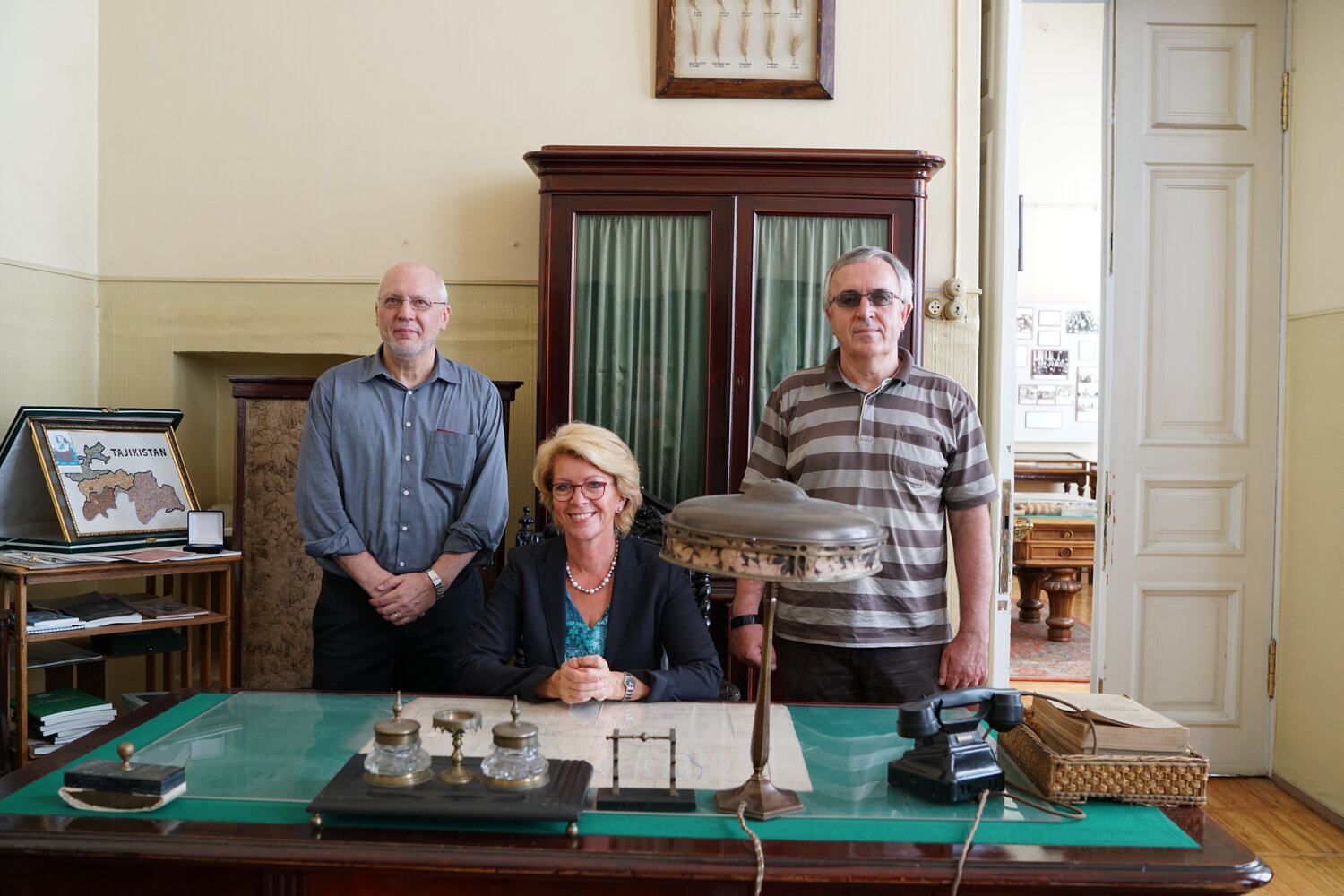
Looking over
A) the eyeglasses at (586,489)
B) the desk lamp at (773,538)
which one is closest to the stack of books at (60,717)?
the eyeglasses at (586,489)

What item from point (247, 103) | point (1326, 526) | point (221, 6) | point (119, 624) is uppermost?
point (221, 6)

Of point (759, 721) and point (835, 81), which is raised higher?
point (835, 81)

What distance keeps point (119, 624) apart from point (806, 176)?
103 inches

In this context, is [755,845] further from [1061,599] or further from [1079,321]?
[1079,321]

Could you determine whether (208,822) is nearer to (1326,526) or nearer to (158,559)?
(158,559)

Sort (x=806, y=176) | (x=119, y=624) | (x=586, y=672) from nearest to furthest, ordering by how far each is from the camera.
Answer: (x=586, y=672) < (x=119, y=624) < (x=806, y=176)

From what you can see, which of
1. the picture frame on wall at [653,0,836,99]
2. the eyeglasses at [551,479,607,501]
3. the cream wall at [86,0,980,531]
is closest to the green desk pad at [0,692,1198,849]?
the eyeglasses at [551,479,607,501]

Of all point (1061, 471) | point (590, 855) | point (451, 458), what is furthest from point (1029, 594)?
point (590, 855)

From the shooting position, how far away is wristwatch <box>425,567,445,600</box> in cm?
303

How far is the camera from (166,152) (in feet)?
13.4

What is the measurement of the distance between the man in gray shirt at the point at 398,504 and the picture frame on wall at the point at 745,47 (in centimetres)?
146

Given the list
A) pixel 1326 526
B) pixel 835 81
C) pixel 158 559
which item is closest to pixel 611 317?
pixel 835 81

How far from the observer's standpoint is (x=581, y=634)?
2389 millimetres

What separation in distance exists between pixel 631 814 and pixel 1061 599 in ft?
19.7
